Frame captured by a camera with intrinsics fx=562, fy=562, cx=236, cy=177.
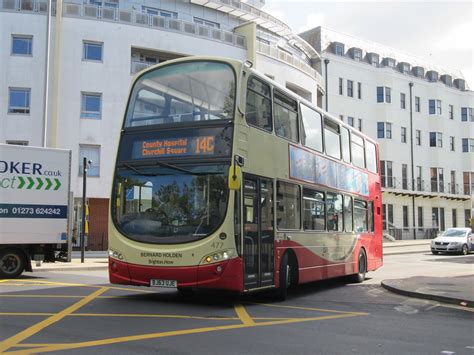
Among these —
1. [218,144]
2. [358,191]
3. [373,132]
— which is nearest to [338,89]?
[373,132]

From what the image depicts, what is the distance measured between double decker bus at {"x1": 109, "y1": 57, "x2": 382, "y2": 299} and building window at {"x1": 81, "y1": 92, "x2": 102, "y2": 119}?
20445 mm

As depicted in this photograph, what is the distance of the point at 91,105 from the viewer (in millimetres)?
31016

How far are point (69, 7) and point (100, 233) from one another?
1247 cm

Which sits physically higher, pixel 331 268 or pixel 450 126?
pixel 450 126

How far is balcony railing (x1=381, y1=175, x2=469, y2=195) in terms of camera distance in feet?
164

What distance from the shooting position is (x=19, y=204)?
15.6m

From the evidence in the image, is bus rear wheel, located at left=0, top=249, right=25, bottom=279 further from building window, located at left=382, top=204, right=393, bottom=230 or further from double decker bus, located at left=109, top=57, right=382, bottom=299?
building window, located at left=382, top=204, right=393, bottom=230

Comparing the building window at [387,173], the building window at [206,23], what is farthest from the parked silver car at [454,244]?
the building window at [206,23]

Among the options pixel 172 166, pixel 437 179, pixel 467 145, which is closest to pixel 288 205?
pixel 172 166

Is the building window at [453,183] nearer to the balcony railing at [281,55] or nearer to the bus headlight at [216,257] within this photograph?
the balcony railing at [281,55]

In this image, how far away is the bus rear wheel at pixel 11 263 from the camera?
15586mm

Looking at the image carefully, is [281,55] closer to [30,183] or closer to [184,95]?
[30,183]

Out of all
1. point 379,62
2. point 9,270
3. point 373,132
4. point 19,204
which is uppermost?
point 379,62

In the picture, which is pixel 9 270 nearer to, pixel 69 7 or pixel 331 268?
pixel 331 268
